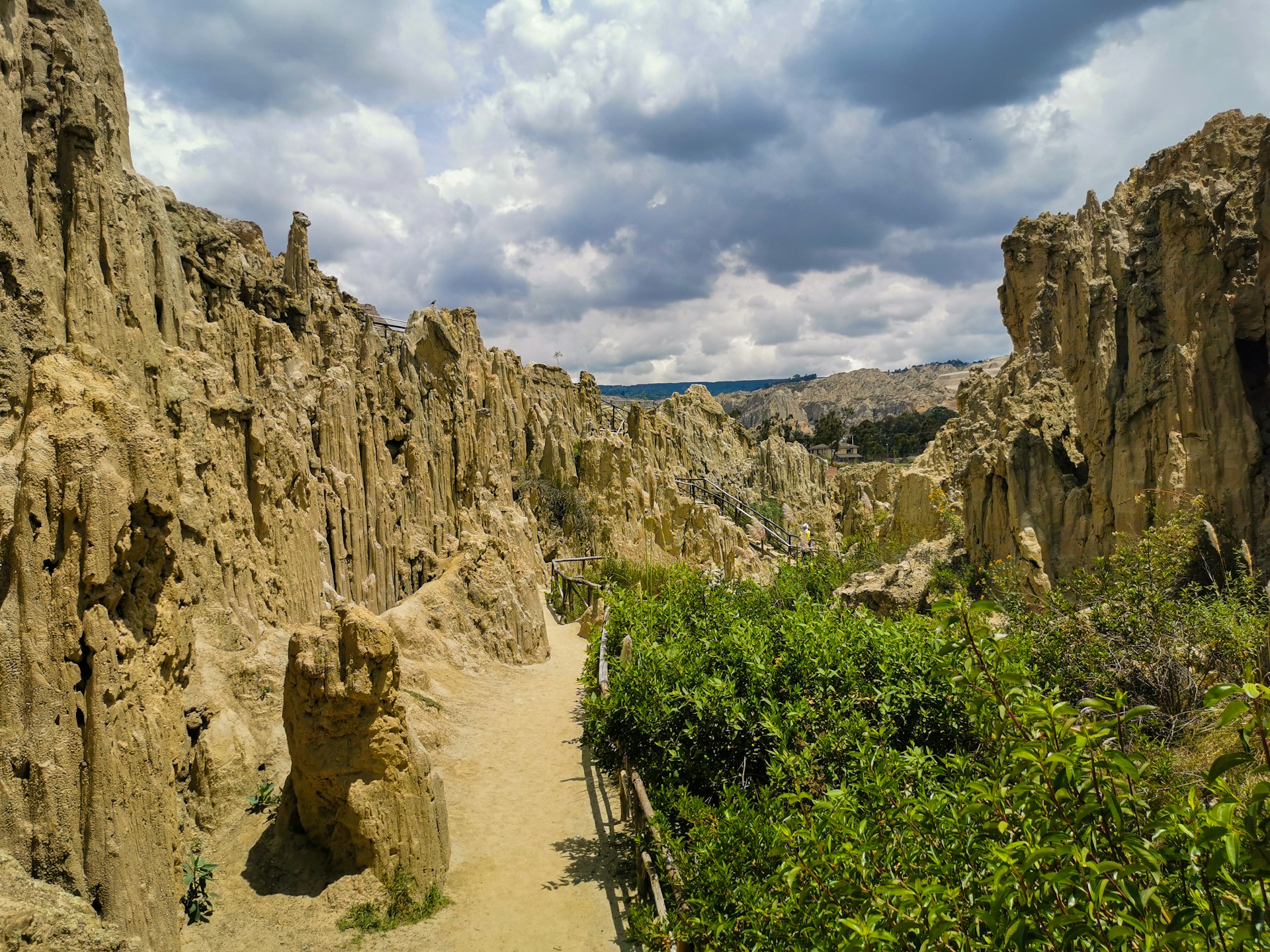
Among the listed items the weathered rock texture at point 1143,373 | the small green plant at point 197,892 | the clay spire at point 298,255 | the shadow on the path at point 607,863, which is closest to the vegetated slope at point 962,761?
the shadow on the path at point 607,863

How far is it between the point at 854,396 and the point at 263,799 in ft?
572

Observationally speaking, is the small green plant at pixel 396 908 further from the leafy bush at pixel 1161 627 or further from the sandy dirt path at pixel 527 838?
the leafy bush at pixel 1161 627

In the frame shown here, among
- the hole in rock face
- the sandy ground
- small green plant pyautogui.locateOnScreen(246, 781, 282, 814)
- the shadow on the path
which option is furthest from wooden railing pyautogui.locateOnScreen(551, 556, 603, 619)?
the hole in rock face

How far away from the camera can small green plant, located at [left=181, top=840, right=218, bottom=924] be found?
6324 mm

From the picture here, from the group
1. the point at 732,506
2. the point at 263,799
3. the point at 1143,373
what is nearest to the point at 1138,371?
the point at 1143,373

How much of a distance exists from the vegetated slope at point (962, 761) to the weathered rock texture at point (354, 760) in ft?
7.67

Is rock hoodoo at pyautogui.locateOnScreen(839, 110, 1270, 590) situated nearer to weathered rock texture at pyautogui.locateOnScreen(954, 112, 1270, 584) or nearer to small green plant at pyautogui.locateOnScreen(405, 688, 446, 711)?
weathered rock texture at pyautogui.locateOnScreen(954, 112, 1270, 584)

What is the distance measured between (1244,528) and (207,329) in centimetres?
1591

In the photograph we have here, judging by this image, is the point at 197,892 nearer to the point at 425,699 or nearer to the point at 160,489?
the point at 160,489

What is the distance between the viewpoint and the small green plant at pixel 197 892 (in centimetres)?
632

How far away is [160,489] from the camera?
5180 mm

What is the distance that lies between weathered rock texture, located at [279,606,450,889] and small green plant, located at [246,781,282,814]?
1.28ft

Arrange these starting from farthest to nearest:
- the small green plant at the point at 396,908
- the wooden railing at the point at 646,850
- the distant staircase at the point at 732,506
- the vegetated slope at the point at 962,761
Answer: the distant staircase at the point at 732,506
the small green plant at the point at 396,908
the wooden railing at the point at 646,850
the vegetated slope at the point at 962,761

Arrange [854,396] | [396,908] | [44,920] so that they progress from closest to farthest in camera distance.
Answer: [44,920]
[396,908]
[854,396]
